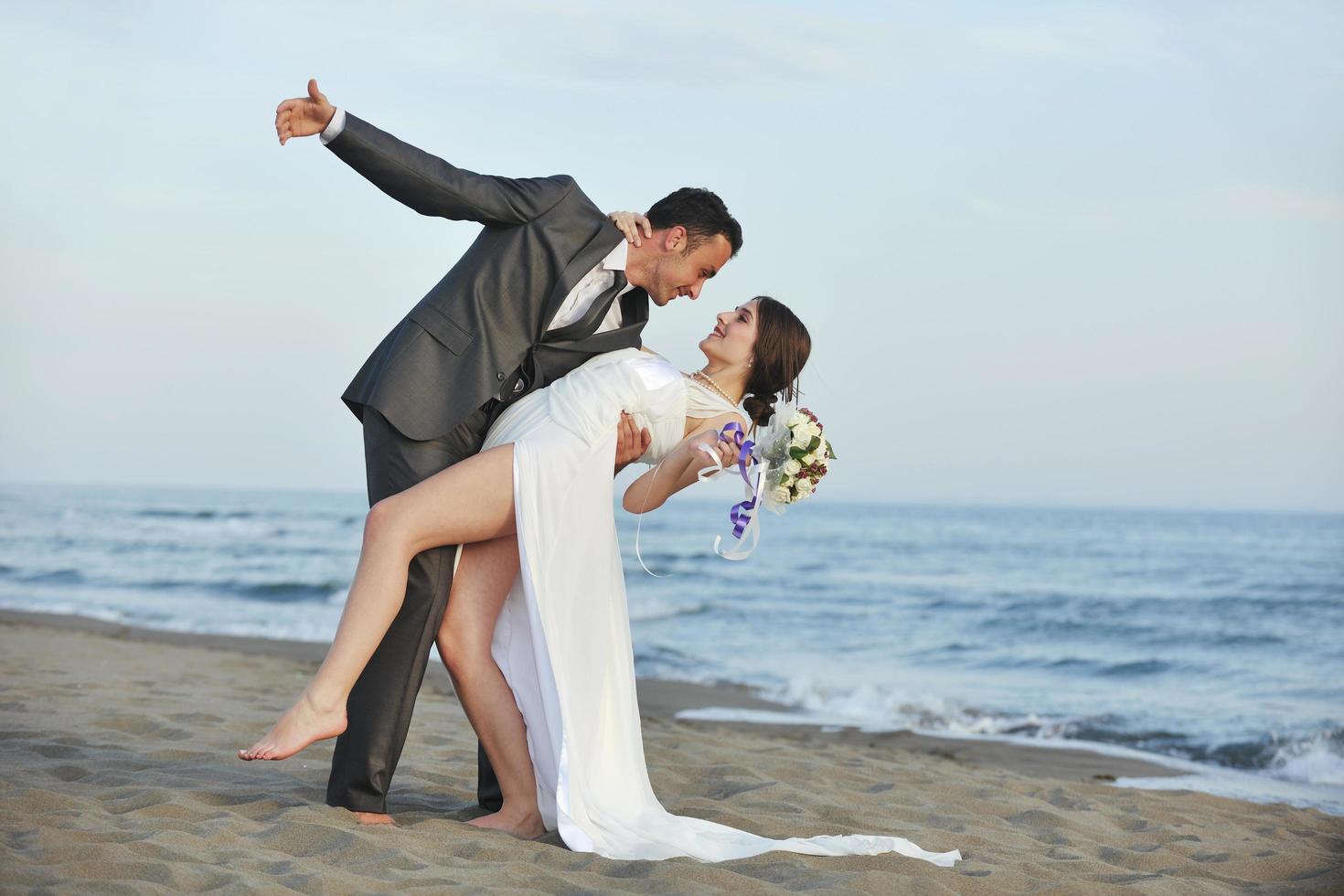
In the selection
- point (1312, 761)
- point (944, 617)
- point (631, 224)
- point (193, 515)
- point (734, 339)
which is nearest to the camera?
point (631, 224)

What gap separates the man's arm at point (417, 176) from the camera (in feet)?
11.1

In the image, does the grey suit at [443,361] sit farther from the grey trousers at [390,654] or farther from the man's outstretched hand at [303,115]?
the man's outstretched hand at [303,115]

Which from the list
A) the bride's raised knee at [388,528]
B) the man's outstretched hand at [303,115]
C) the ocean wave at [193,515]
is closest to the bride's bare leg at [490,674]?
the bride's raised knee at [388,528]

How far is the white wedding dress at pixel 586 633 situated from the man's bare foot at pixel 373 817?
0.49 m

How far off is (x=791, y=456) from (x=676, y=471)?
377 millimetres

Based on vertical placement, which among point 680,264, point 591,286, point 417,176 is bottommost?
point 591,286

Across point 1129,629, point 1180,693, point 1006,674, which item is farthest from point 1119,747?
point 1129,629

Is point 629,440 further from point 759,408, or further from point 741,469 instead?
point 759,408

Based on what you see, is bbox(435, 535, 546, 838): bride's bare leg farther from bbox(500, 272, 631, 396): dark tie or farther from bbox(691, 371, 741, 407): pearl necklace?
bbox(691, 371, 741, 407): pearl necklace

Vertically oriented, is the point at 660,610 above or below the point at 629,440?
below

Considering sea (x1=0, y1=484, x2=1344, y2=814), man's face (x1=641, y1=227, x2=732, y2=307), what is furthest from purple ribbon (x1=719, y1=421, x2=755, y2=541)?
man's face (x1=641, y1=227, x2=732, y2=307)

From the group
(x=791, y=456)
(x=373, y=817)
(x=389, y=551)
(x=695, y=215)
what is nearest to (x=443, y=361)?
(x=389, y=551)

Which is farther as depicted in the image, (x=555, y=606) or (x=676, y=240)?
(x=676, y=240)

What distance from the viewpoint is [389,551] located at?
11.4 ft
